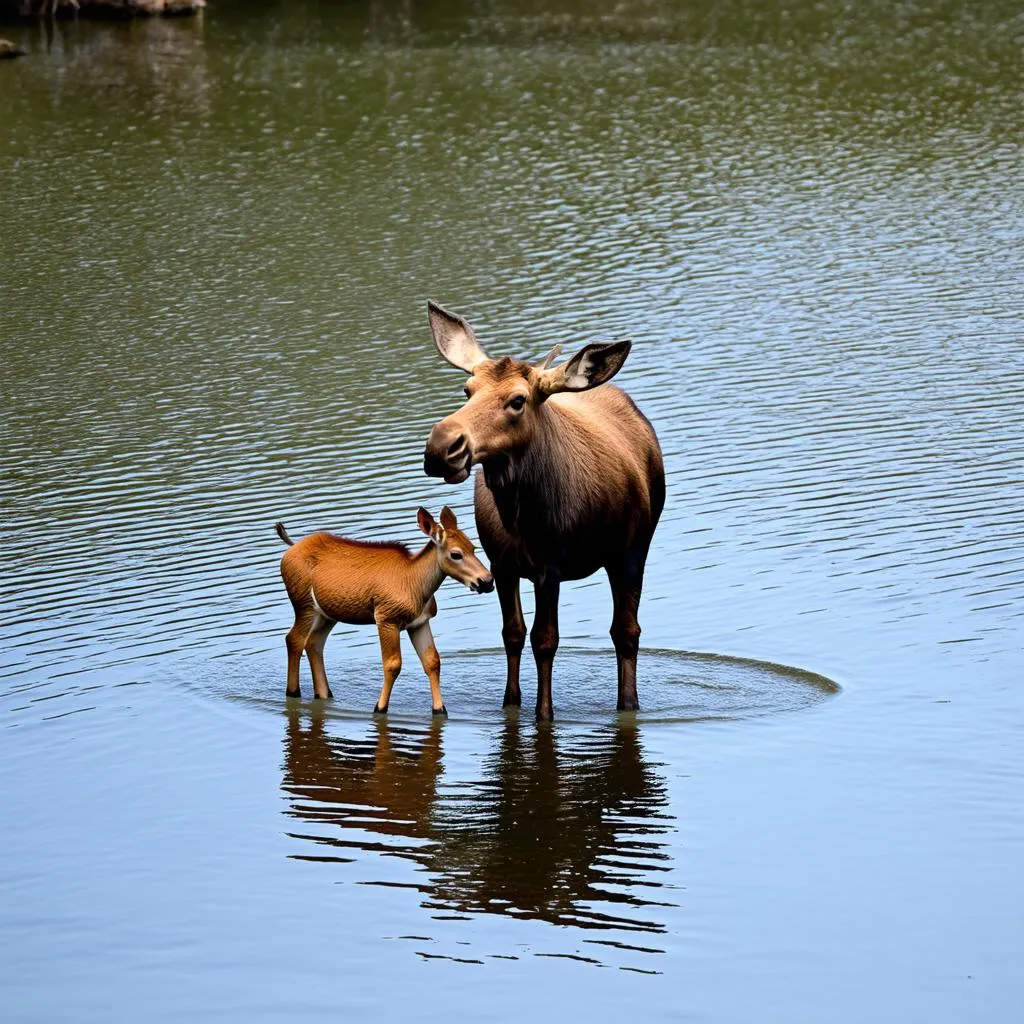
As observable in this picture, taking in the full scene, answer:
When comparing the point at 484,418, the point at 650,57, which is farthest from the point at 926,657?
the point at 650,57

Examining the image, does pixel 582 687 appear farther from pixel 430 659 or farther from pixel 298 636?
pixel 298 636

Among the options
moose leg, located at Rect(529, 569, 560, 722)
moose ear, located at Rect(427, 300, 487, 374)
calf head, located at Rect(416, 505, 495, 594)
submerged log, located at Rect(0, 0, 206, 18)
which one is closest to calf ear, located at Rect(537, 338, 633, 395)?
moose ear, located at Rect(427, 300, 487, 374)

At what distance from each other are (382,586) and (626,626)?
133 cm

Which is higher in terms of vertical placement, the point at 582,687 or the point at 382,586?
the point at 382,586

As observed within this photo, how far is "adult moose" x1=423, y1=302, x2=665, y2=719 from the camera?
10.1m

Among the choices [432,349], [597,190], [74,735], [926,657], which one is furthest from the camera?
[597,190]

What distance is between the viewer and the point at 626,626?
1101cm

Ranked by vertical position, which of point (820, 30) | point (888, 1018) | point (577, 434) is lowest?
point (888, 1018)

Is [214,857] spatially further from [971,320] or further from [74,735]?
[971,320]

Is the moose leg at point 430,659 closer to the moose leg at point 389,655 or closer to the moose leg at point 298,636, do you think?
the moose leg at point 389,655

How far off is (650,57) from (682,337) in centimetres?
2156

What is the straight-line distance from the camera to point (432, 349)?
2120 centimetres

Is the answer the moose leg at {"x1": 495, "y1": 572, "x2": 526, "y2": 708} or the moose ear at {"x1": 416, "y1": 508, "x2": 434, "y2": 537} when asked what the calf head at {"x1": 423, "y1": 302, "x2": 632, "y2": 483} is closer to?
the moose ear at {"x1": 416, "y1": 508, "x2": 434, "y2": 537}

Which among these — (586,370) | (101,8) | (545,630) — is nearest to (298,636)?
(545,630)
